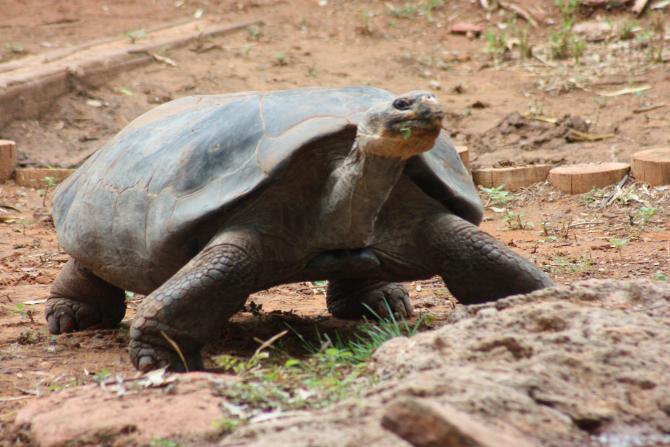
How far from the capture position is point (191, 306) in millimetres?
4281

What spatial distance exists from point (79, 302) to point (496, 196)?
3.78 metres

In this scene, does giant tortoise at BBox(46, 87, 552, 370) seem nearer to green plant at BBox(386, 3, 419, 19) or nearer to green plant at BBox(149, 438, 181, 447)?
green plant at BBox(149, 438, 181, 447)

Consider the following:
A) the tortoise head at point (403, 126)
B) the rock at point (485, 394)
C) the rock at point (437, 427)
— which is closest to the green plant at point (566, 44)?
the tortoise head at point (403, 126)

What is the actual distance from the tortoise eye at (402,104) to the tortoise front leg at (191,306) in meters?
0.92

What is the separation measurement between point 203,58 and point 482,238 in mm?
8616

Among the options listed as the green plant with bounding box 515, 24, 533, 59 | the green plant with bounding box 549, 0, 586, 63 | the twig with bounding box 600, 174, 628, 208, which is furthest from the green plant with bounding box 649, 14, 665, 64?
the twig with bounding box 600, 174, 628, 208

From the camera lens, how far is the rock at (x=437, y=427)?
7.68ft

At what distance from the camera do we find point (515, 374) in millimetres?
2957

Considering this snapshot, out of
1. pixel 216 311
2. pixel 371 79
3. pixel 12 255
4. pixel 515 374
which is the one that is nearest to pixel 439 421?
pixel 515 374

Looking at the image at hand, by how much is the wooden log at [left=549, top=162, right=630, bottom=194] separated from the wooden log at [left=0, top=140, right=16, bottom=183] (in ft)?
15.3

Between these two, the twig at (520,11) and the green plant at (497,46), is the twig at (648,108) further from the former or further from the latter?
the twig at (520,11)

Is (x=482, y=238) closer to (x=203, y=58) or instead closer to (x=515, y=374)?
(x=515, y=374)

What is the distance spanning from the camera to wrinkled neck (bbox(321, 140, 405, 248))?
13.8 feet

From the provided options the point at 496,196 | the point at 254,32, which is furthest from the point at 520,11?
the point at 496,196
